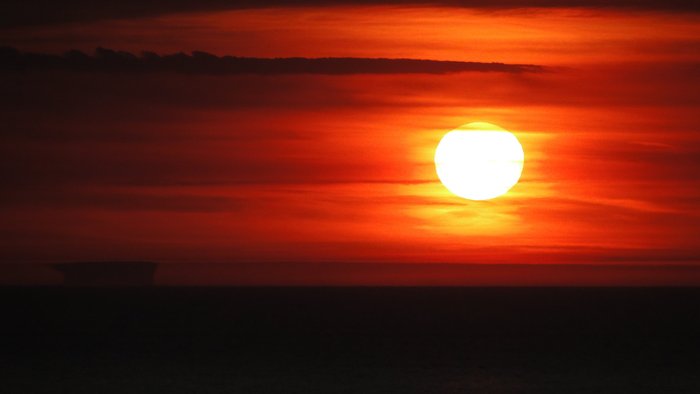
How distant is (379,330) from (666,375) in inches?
1340

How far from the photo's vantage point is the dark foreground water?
47.1m

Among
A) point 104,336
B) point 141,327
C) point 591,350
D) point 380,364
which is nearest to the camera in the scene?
point 380,364

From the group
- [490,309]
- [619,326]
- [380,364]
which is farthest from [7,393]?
[490,309]

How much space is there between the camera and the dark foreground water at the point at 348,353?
4712 cm

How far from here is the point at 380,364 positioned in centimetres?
5691

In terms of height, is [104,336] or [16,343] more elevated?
[104,336]

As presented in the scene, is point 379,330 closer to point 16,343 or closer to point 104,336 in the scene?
point 104,336

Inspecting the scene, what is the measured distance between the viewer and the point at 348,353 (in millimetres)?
64438

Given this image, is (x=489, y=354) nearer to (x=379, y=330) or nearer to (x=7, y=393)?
(x=379, y=330)

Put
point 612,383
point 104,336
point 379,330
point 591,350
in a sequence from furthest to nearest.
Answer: point 379,330
point 104,336
point 591,350
point 612,383

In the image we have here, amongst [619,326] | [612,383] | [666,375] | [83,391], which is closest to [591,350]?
[666,375]

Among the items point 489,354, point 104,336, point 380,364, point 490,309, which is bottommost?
point 380,364

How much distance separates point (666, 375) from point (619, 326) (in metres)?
41.1

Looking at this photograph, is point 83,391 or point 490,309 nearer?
point 83,391
